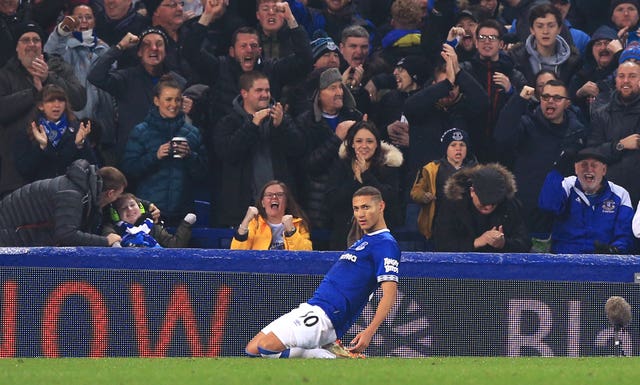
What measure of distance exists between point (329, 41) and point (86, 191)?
3680mm

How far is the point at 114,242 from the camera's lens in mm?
12508

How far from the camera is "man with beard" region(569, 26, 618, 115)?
1513 centimetres

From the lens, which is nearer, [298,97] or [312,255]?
[312,255]

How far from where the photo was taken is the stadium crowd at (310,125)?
42.9 feet

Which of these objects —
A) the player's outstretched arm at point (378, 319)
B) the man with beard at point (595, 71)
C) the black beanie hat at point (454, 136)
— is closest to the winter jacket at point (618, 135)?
the man with beard at point (595, 71)

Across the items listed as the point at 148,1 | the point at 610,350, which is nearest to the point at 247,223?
the point at 610,350

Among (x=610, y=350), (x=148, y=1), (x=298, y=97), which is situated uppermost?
(x=148, y=1)

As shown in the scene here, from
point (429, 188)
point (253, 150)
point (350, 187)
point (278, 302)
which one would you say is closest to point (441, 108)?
point (429, 188)

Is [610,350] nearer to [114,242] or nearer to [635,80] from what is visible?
[635,80]

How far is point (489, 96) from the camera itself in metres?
14.6

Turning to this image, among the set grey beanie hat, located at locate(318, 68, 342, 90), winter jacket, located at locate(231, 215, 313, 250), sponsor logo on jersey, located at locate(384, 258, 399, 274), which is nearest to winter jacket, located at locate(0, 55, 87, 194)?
winter jacket, located at locate(231, 215, 313, 250)

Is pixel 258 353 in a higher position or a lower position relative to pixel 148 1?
lower

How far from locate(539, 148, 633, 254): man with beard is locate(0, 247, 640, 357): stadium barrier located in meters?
1.18

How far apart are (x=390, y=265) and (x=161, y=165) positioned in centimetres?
401
